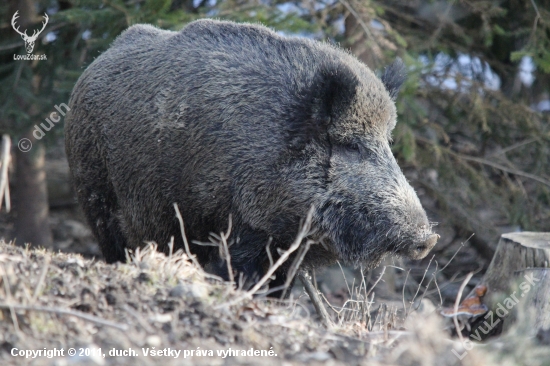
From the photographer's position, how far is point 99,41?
290 inches

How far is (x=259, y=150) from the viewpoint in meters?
4.77

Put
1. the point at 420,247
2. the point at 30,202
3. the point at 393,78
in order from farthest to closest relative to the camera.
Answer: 1. the point at 30,202
2. the point at 393,78
3. the point at 420,247

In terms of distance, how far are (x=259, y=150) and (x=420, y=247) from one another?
1315 millimetres

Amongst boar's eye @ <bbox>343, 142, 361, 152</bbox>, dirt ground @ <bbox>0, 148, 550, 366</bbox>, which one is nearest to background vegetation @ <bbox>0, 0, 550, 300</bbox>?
boar's eye @ <bbox>343, 142, 361, 152</bbox>

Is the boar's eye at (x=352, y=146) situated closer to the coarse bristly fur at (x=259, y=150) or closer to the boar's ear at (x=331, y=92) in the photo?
the coarse bristly fur at (x=259, y=150)

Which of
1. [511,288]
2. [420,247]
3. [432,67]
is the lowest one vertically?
[511,288]

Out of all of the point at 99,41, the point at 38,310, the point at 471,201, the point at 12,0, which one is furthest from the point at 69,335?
the point at 12,0

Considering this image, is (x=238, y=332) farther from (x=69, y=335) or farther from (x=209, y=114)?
(x=209, y=114)

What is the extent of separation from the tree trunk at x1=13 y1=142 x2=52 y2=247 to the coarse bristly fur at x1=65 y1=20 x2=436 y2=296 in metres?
4.47

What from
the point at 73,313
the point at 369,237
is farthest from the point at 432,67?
the point at 73,313

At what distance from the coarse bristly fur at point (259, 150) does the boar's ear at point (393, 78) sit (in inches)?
0.6

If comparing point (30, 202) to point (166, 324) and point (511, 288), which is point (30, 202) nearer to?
point (511, 288)

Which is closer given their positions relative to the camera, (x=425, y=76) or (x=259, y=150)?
(x=259, y=150)

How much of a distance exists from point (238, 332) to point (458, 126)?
7.74m
